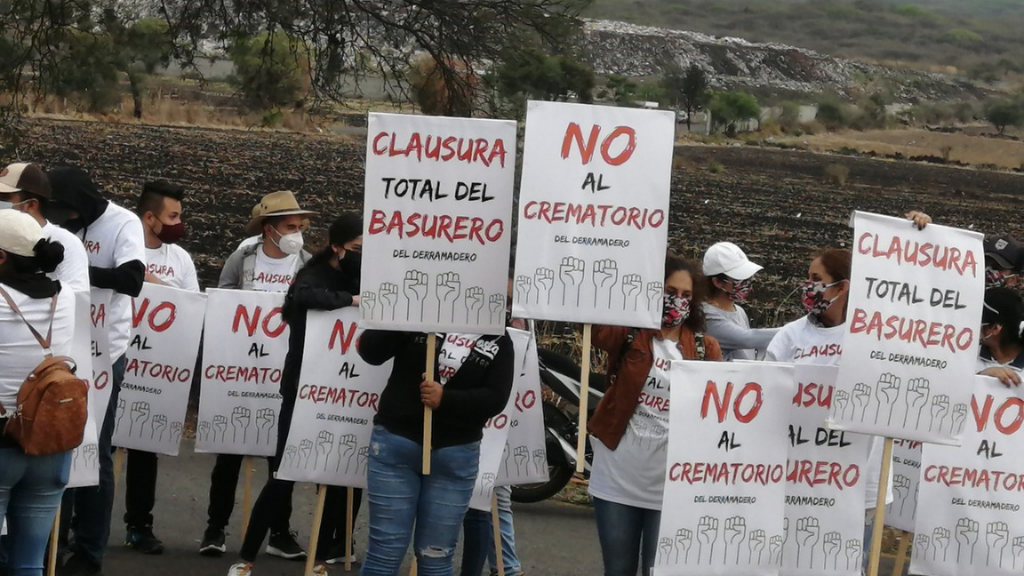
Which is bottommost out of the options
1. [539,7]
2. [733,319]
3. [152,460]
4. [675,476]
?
[152,460]

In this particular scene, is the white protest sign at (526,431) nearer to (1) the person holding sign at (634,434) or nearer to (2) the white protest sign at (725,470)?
(1) the person holding sign at (634,434)

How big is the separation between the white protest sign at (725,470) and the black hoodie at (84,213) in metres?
2.50

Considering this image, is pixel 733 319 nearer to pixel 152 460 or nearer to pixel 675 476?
pixel 675 476

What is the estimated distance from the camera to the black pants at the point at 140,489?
Result: 7.00 m

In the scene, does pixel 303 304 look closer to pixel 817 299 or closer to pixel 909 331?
pixel 817 299

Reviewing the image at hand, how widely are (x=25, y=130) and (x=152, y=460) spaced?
22.6 feet

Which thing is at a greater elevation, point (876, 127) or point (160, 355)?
point (876, 127)

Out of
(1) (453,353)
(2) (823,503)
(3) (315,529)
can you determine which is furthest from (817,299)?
(3) (315,529)

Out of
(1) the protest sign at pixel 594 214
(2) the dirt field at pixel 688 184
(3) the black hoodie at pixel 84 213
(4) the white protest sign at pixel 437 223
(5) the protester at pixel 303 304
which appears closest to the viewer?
(1) the protest sign at pixel 594 214

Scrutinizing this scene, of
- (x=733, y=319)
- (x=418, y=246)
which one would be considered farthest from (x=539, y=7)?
(x=418, y=246)

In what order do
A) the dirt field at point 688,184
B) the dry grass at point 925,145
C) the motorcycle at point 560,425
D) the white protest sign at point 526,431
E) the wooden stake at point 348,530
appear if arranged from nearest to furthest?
the white protest sign at point 526,431, the wooden stake at point 348,530, the motorcycle at point 560,425, the dirt field at point 688,184, the dry grass at point 925,145

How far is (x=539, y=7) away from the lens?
10633 millimetres

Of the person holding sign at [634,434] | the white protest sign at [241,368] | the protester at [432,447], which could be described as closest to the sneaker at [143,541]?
the white protest sign at [241,368]

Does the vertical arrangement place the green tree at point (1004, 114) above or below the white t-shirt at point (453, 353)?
above
